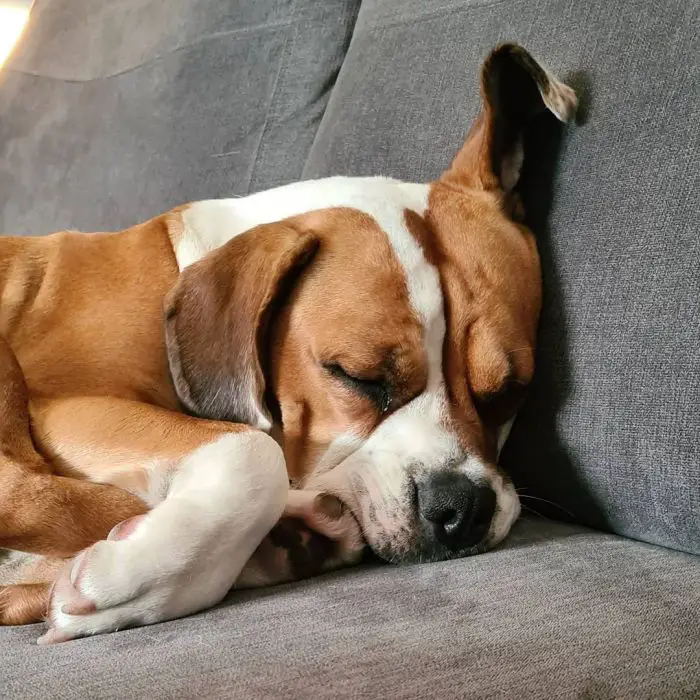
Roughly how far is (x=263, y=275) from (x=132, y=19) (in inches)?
69.7

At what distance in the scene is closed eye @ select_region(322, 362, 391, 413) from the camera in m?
1.25

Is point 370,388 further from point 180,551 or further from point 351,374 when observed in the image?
point 180,551

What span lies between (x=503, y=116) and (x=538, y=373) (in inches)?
18.2

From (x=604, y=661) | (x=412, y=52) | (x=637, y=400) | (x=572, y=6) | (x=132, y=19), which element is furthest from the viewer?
(x=132, y=19)

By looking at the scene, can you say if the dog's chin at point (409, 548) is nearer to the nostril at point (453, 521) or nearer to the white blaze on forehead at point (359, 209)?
the nostril at point (453, 521)

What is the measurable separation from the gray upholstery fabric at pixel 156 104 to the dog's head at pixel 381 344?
890 mm

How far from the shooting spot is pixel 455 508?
1135 millimetres

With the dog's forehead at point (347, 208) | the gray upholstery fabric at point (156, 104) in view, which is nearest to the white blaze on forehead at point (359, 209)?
the dog's forehead at point (347, 208)

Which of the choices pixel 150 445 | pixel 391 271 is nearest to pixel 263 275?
pixel 391 271

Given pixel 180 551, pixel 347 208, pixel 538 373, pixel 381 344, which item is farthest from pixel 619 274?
pixel 180 551

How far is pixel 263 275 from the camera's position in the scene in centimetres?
130

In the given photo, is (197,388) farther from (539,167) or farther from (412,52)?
(412,52)

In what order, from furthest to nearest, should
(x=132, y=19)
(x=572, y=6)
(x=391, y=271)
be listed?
(x=132, y=19) < (x=572, y=6) < (x=391, y=271)

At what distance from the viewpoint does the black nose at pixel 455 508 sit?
44.8 inches
